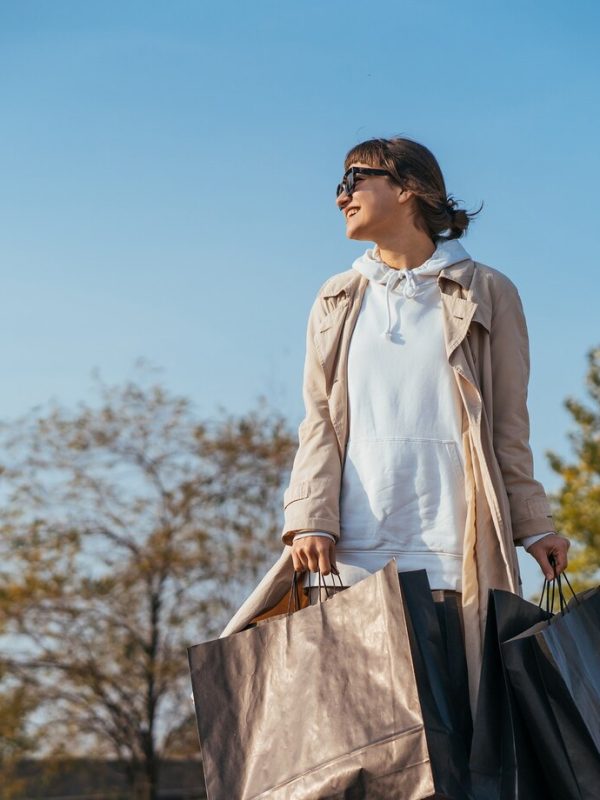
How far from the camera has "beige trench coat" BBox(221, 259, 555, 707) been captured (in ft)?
10.7

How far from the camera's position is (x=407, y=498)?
133 inches

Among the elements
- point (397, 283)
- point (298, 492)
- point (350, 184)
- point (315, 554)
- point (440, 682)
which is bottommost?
point (440, 682)

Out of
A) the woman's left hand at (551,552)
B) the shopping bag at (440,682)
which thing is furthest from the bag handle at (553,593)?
the shopping bag at (440,682)

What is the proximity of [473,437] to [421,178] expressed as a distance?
3.01 feet

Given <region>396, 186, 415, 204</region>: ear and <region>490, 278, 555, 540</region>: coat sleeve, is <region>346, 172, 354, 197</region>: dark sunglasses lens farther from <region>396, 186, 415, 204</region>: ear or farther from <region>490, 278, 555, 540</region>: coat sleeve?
<region>490, 278, 555, 540</region>: coat sleeve

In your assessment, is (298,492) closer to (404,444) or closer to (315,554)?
(315,554)

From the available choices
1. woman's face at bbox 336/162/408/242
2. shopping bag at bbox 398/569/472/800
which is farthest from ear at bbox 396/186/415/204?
shopping bag at bbox 398/569/472/800

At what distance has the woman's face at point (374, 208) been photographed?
376 cm

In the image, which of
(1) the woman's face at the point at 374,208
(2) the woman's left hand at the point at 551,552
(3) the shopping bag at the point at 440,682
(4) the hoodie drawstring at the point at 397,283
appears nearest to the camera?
(3) the shopping bag at the point at 440,682

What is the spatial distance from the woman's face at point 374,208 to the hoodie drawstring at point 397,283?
0.16 meters

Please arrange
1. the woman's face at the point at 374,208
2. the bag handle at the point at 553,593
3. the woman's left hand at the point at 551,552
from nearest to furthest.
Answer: the bag handle at the point at 553,593
the woman's left hand at the point at 551,552
the woman's face at the point at 374,208

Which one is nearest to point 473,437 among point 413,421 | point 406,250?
point 413,421

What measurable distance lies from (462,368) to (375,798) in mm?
1231

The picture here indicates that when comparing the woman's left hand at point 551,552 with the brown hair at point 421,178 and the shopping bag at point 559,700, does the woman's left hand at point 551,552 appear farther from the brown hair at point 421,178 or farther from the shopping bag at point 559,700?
the brown hair at point 421,178
